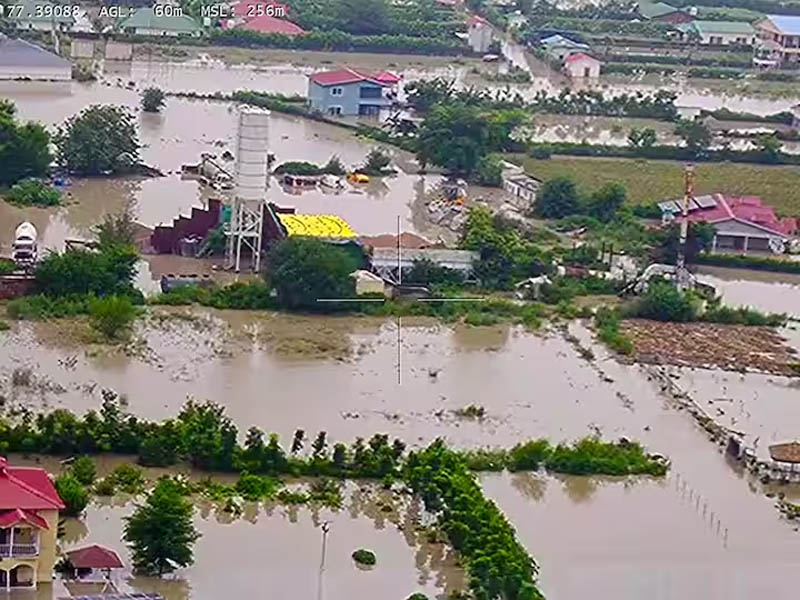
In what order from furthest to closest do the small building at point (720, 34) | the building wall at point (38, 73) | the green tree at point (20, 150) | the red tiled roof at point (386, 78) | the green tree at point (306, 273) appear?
the small building at point (720, 34), the red tiled roof at point (386, 78), the building wall at point (38, 73), the green tree at point (20, 150), the green tree at point (306, 273)

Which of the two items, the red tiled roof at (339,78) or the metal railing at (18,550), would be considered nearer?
the metal railing at (18,550)

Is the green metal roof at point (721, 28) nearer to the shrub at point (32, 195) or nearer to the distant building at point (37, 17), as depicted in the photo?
the distant building at point (37, 17)

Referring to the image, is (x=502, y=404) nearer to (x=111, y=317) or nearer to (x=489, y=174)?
(x=111, y=317)

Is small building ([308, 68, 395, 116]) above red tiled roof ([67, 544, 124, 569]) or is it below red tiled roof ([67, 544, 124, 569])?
above

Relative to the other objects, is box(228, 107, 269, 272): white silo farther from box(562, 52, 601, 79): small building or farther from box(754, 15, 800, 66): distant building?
box(754, 15, 800, 66): distant building

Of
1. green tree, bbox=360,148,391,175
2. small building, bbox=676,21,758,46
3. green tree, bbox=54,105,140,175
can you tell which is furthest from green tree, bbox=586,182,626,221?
small building, bbox=676,21,758,46

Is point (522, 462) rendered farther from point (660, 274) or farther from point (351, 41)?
point (351, 41)

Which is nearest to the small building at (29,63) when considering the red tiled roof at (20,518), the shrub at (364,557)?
the shrub at (364,557)
